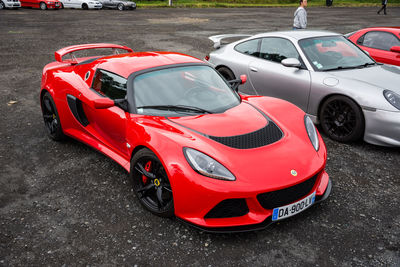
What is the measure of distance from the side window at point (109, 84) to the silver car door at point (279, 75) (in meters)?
2.66

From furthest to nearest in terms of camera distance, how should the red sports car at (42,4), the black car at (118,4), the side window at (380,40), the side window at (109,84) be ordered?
the black car at (118,4), the red sports car at (42,4), the side window at (380,40), the side window at (109,84)

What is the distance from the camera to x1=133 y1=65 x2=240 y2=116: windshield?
3.58m

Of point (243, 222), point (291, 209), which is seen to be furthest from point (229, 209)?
point (291, 209)

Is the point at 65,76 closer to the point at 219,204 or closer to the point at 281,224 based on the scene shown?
the point at 219,204

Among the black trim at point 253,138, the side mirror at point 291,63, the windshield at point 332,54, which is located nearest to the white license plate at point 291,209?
the black trim at point 253,138

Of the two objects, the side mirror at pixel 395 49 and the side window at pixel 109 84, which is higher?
the side mirror at pixel 395 49

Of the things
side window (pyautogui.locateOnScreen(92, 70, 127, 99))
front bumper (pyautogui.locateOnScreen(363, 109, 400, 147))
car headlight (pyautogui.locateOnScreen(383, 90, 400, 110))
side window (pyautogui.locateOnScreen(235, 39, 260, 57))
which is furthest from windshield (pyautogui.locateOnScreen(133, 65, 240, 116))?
side window (pyautogui.locateOnScreen(235, 39, 260, 57))

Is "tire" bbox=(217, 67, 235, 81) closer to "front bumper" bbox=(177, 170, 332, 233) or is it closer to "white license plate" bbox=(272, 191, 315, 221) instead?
"white license plate" bbox=(272, 191, 315, 221)

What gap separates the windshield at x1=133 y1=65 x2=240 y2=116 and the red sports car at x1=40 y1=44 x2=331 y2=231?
1 cm

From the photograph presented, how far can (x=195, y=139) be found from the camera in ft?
10.2

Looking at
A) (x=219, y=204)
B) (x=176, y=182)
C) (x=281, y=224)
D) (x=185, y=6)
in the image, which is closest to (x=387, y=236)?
(x=281, y=224)

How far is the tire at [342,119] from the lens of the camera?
182 inches

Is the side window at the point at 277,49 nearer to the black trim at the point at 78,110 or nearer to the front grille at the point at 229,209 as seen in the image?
the black trim at the point at 78,110

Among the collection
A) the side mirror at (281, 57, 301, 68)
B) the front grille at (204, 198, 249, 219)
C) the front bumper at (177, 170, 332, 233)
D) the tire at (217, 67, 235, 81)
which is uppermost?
the side mirror at (281, 57, 301, 68)
